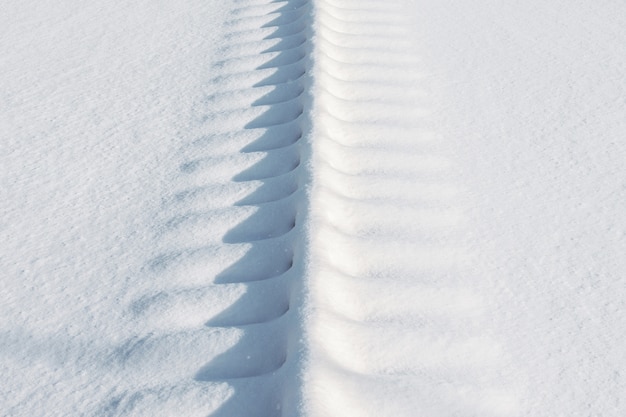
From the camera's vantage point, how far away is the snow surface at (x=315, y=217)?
1.21 meters

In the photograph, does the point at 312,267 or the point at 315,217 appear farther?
the point at 315,217

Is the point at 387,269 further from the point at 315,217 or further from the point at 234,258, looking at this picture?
the point at 234,258

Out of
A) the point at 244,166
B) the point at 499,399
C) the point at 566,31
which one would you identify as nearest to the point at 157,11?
the point at 244,166

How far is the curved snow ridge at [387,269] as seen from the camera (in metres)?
1.17

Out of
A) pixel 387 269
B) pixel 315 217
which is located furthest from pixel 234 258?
pixel 387 269

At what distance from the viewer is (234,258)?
150cm

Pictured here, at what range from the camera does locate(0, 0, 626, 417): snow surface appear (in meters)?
1.21

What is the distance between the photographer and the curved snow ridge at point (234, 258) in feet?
3.96

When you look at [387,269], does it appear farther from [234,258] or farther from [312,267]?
[234,258]

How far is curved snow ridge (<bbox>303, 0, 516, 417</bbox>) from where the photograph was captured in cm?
117

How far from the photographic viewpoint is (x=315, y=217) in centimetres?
153

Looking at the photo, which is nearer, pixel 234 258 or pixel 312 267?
pixel 312 267

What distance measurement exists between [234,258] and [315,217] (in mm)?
171

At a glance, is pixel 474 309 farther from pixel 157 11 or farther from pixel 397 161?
pixel 157 11
